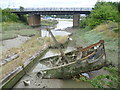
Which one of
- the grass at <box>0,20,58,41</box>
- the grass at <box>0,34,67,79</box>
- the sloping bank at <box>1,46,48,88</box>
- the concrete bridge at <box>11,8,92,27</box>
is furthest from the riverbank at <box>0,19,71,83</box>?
the concrete bridge at <box>11,8,92,27</box>

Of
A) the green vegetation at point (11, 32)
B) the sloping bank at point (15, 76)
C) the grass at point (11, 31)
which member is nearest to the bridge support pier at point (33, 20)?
the grass at point (11, 31)

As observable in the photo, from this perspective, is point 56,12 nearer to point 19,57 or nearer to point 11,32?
point 11,32

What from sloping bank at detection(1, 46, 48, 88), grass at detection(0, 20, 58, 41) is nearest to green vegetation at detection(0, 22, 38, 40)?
grass at detection(0, 20, 58, 41)

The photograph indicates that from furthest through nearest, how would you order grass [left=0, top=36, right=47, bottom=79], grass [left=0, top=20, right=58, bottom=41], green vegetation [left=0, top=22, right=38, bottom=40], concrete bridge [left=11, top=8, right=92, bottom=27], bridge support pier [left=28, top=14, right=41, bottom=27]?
1. bridge support pier [left=28, top=14, right=41, bottom=27]
2. concrete bridge [left=11, top=8, right=92, bottom=27]
3. grass [left=0, top=20, right=58, bottom=41]
4. green vegetation [left=0, top=22, right=38, bottom=40]
5. grass [left=0, top=36, right=47, bottom=79]

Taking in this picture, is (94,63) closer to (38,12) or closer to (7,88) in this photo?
(7,88)

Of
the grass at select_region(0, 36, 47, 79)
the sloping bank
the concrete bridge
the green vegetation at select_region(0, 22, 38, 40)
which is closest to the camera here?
the sloping bank

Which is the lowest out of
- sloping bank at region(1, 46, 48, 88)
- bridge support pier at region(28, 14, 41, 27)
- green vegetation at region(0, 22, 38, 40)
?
sloping bank at region(1, 46, 48, 88)

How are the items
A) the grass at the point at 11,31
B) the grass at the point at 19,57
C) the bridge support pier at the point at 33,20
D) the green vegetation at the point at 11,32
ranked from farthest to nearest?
the bridge support pier at the point at 33,20
the grass at the point at 11,31
the green vegetation at the point at 11,32
the grass at the point at 19,57

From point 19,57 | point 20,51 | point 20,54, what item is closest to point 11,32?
point 20,51

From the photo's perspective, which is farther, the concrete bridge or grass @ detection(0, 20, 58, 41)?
the concrete bridge

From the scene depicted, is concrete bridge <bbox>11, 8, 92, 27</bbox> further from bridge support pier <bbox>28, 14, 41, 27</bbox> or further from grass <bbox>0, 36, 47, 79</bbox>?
grass <bbox>0, 36, 47, 79</bbox>

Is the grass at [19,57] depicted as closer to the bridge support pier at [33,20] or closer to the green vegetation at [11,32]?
the green vegetation at [11,32]

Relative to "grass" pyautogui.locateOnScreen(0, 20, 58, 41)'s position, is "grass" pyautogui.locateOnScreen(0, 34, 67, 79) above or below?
below

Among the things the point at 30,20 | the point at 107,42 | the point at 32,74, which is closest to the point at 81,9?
the point at 30,20
